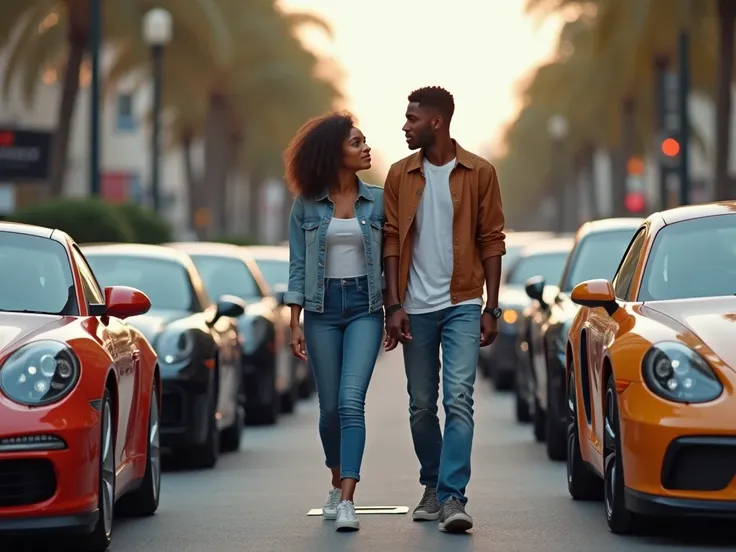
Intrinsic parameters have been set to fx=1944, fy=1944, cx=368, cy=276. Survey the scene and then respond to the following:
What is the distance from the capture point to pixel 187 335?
42.8 ft

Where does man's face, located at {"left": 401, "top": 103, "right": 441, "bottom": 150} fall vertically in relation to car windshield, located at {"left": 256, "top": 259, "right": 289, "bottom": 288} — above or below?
above

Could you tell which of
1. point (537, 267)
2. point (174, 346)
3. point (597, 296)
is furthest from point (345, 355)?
Result: point (537, 267)

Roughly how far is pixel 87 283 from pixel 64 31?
34371mm

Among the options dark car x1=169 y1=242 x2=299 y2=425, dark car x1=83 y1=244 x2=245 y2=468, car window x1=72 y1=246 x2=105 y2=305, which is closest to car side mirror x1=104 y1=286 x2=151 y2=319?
car window x1=72 y1=246 x2=105 y2=305

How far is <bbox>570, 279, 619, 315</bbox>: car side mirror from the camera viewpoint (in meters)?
9.11

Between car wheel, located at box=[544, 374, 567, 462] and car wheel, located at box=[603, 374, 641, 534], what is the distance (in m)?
4.07

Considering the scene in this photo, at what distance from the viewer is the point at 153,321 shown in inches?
519

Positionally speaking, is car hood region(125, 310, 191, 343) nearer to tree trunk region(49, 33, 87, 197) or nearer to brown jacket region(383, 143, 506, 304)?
brown jacket region(383, 143, 506, 304)

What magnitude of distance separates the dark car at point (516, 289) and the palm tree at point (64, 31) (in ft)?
44.9

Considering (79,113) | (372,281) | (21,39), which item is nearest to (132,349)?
(372,281)

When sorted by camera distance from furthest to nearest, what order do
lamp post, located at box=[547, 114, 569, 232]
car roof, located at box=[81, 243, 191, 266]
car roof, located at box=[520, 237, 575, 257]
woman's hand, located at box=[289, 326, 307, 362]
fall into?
lamp post, located at box=[547, 114, 569, 232] < car roof, located at box=[520, 237, 575, 257] < car roof, located at box=[81, 243, 191, 266] < woman's hand, located at box=[289, 326, 307, 362]

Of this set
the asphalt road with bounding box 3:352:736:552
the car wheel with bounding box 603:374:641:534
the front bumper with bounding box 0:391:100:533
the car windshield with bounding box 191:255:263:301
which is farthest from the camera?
the car windshield with bounding box 191:255:263:301

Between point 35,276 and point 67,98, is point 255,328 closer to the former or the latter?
point 35,276

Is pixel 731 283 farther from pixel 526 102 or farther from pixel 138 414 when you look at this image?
pixel 526 102
